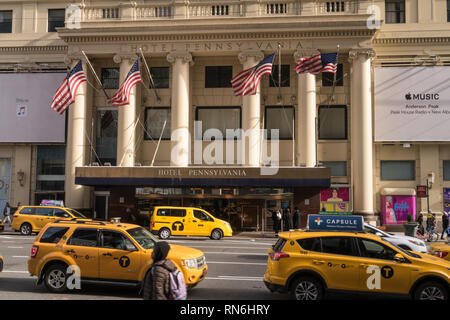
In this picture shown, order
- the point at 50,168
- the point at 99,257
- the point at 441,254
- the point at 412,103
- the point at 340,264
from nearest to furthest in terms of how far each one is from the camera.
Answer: the point at 340,264 → the point at 99,257 → the point at 441,254 → the point at 412,103 → the point at 50,168

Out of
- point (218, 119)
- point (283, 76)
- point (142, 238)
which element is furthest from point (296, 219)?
point (142, 238)

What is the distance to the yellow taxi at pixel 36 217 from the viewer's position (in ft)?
84.0

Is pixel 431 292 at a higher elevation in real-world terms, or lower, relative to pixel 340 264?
lower

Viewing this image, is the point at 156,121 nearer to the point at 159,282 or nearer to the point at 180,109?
the point at 180,109

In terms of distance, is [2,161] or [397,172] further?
[2,161]

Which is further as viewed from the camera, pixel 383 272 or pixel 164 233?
pixel 164 233

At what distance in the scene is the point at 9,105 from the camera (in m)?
33.2

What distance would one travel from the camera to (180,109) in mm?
30094

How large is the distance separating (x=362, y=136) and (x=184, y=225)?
527 inches
